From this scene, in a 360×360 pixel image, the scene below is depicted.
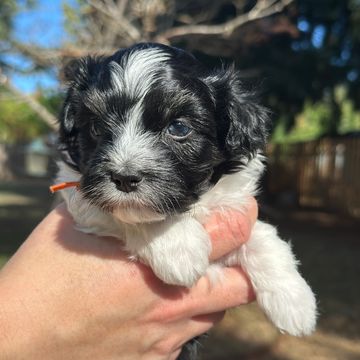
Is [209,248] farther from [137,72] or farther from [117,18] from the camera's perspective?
[117,18]

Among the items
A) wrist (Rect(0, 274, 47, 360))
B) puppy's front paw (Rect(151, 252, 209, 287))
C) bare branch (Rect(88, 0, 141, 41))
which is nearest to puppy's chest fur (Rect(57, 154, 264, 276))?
puppy's front paw (Rect(151, 252, 209, 287))

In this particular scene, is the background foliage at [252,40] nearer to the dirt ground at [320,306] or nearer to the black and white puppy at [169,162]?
the black and white puppy at [169,162]

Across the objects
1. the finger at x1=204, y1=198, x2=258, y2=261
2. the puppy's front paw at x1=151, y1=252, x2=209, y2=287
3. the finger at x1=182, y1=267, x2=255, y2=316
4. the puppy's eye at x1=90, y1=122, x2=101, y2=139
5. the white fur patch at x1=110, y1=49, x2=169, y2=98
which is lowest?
the finger at x1=182, y1=267, x2=255, y2=316

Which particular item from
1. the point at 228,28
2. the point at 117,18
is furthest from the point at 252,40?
the point at 117,18

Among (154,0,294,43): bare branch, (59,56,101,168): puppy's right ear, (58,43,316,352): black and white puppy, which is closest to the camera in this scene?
(58,43,316,352): black and white puppy

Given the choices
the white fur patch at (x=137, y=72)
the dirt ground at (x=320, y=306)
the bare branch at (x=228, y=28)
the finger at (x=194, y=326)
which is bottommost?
the dirt ground at (x=320, y=306)

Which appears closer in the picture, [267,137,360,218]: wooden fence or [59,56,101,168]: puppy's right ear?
[59,56,101,168]: puppy's right ear

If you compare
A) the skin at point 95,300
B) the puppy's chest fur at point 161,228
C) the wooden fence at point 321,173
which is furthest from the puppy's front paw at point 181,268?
the wooden fence at point 321,173

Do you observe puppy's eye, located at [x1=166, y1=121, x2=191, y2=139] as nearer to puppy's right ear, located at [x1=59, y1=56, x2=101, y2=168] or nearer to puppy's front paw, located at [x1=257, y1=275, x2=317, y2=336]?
puppy's right ear, located at [x1=59, y1=56, x2=101, y2=168]
